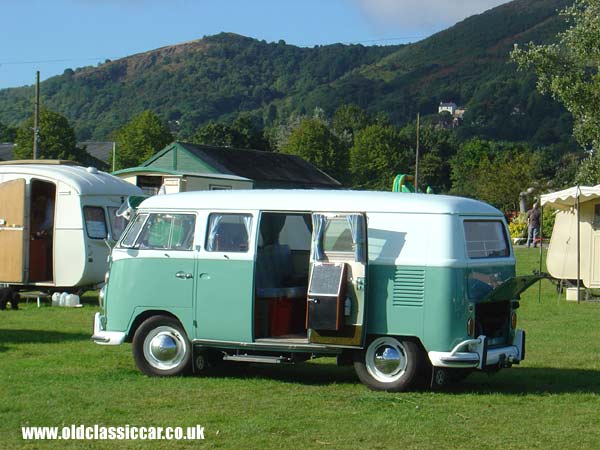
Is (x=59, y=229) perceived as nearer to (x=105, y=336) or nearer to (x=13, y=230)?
(x=13, y=230)

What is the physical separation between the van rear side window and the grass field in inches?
60.4

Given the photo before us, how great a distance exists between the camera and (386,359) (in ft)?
37.7

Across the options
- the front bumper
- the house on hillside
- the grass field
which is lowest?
the grass field

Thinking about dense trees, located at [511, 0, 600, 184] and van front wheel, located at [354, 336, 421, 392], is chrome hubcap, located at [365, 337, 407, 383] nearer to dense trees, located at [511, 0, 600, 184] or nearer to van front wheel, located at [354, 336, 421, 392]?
van front wheel, located at [354, 336, 421, 392]

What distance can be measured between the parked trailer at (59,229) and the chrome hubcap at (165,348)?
9101 millimetres

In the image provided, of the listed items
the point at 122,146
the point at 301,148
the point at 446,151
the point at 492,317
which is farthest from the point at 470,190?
the point at 492,317

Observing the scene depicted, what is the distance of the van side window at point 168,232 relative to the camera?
12.4 m

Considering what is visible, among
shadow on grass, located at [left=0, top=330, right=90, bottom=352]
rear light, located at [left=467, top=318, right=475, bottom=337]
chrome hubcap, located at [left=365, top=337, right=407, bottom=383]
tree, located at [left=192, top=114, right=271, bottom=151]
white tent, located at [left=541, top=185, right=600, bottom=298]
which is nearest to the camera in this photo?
rear light, located at [left=467, top=318, right=475, bottom=337]

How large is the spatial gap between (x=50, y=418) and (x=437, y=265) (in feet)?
13.8

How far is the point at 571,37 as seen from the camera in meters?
29.6

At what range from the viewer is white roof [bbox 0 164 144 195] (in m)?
21.7

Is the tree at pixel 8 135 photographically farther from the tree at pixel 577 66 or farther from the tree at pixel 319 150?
the tree at pixel 577 66

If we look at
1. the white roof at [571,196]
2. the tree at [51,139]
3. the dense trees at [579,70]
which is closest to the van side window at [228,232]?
the white roof at [571,196]

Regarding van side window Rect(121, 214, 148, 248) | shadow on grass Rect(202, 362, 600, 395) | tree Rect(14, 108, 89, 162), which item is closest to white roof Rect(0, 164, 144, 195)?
van side window Rect(121, 214, 148, 248)
